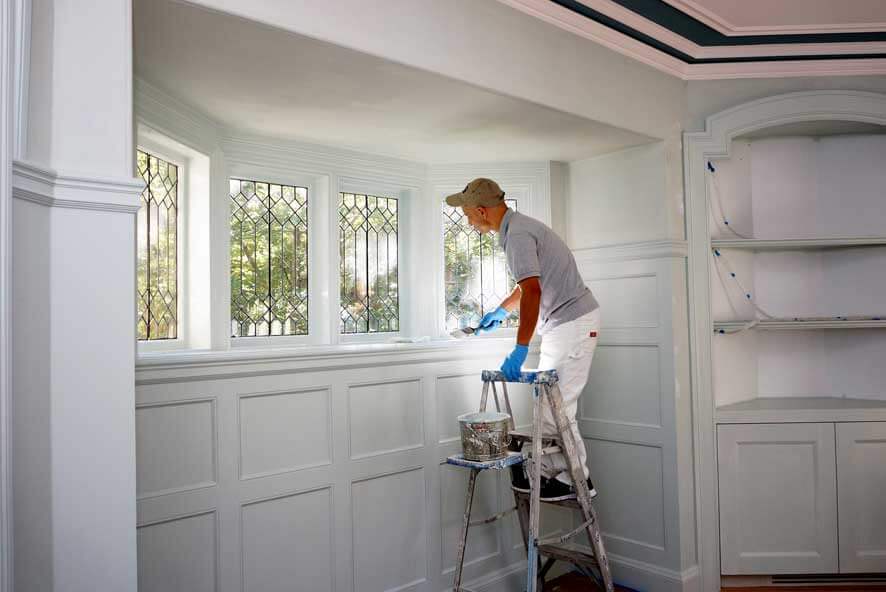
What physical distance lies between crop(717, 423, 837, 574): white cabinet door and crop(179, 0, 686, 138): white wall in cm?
164

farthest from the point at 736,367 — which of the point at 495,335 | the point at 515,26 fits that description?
the point at 515,26

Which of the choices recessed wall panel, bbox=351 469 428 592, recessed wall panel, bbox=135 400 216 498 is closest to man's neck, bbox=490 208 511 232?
recessed wall panel, bbox=351 469 428 592

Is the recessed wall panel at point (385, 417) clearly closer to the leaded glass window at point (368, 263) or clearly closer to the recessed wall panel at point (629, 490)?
the leaded glass window at point (368, 263)

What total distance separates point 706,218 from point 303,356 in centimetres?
217

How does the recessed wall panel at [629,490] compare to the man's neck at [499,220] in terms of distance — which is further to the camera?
the recessed wall panel at [629,490]

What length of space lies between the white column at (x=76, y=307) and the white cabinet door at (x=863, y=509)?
3.33 m

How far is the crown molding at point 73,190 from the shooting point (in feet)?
5.02

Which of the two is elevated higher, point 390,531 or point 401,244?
point 401,244

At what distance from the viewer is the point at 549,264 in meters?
3.06

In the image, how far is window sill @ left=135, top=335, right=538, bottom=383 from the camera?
2.40 metres

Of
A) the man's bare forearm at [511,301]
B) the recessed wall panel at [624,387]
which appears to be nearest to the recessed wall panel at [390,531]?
the man's bare forearm at [511,301]

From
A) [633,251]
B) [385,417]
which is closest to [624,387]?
[633,251]

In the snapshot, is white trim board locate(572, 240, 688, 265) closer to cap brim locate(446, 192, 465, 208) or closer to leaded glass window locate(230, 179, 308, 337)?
cap brim locate(446, 192, 465, 208)

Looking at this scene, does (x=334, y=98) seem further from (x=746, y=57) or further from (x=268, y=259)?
(x=746, y=57)
